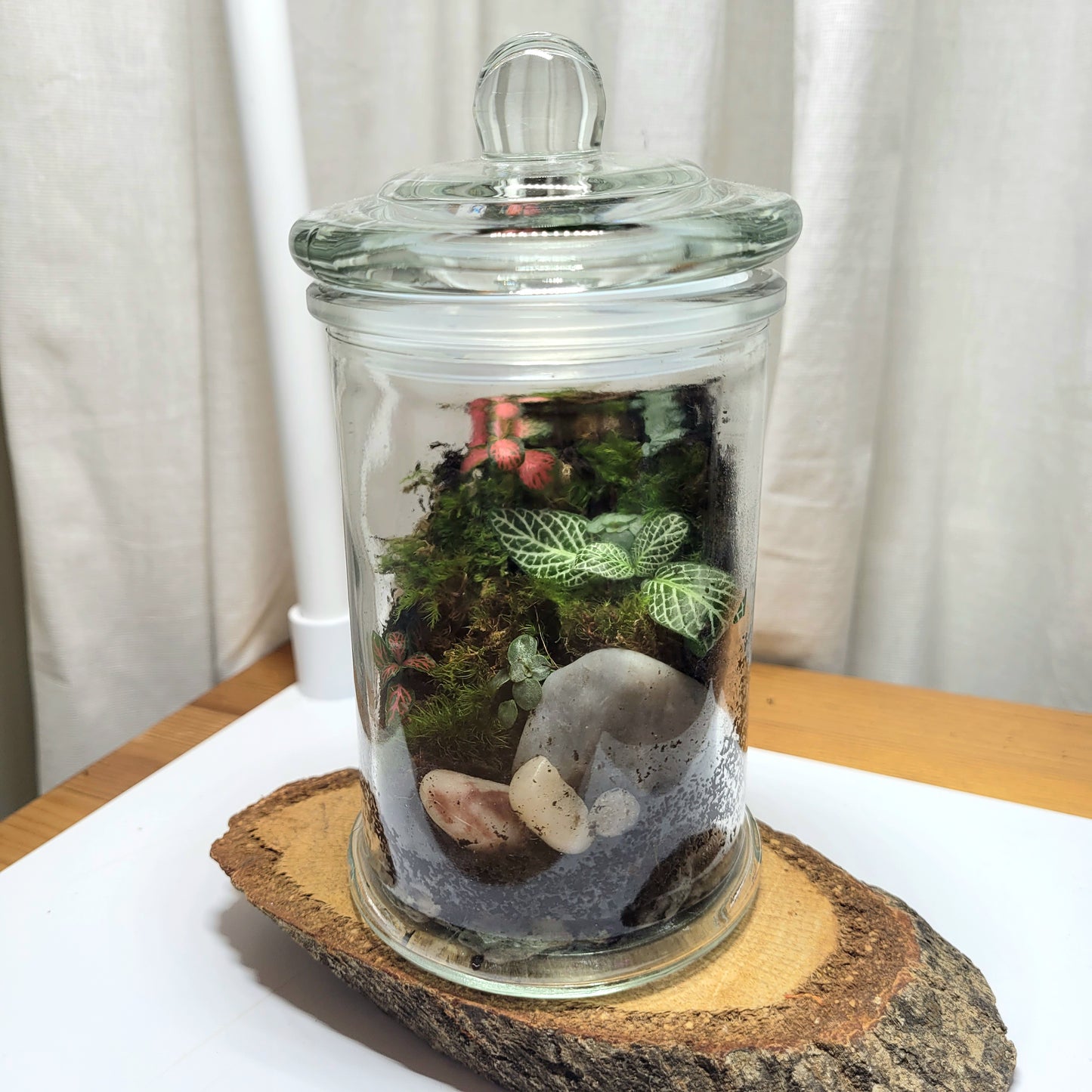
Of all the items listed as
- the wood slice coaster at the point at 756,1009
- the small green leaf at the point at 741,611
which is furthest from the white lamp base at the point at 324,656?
the small green leaf at the point at 741,611

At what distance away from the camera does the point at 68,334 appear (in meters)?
0.95

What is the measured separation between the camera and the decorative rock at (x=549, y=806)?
0.52 m

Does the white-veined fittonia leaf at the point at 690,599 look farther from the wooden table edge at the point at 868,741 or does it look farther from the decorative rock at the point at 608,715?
the wooden table edge at the point at 868,741

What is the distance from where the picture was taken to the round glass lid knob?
1.70 feet

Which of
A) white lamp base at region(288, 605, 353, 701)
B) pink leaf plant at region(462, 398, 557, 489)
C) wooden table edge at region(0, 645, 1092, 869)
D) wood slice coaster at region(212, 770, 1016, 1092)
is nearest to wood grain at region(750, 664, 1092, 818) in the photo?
wooden table edge at region(0, 645, 1092, 869)

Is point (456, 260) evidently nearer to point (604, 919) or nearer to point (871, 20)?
point (604, 919)

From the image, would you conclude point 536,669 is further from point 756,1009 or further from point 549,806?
point 756,1009

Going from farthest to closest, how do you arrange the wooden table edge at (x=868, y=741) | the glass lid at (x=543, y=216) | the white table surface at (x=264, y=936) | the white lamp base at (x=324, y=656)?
1. the white lamp base at (x=324, y=656)
2. the wooden table edge at (x=868, y=741)
3. the white table surface at (x=264, y=936)
4. the glass lid at (x=543, y=216)

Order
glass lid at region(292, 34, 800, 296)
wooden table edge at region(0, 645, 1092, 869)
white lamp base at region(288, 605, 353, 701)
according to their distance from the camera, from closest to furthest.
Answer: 1. glass lid at region(292, 34, 800, 296)
2. wooden table edge at region(0, 645, 1092, 869)
3. white lamp base at region(288, 605, 353, 701)

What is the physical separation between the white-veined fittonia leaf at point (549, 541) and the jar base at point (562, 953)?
195 mm

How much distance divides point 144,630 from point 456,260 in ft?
2.45

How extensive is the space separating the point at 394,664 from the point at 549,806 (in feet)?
0.35

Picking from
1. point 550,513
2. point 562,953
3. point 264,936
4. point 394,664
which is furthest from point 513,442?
point 264,936

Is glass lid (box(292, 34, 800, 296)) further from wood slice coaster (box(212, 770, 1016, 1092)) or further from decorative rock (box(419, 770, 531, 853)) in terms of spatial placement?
wood slice coaster (box(212, 770, 1016, 1092))
